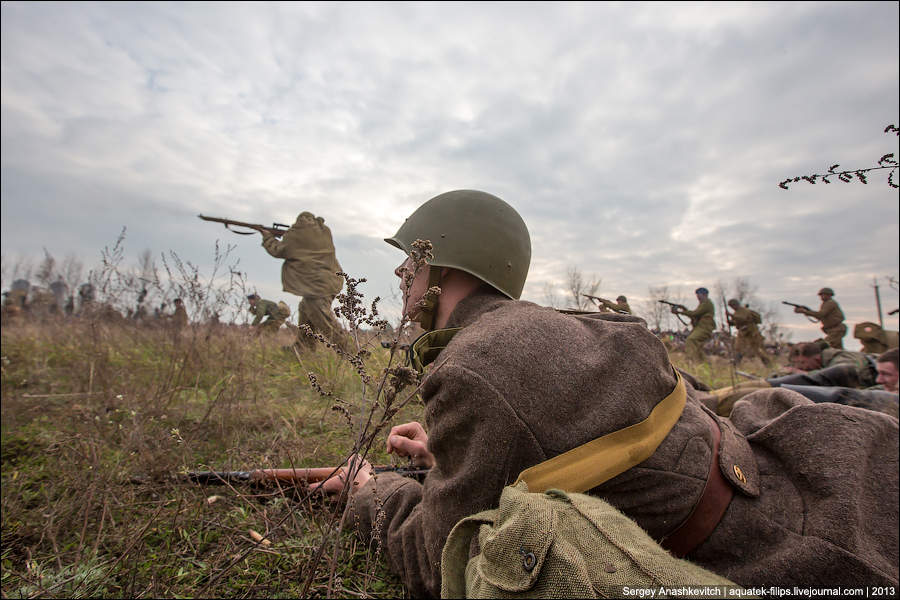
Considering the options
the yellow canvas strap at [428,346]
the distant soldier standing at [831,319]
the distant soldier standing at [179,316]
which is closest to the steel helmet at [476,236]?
the yellow canvas strap at [428,346]

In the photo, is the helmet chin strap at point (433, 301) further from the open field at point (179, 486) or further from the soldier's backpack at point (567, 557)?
the soldier's backpack at point (567, 557)

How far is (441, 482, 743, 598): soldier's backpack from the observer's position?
0.71 meters

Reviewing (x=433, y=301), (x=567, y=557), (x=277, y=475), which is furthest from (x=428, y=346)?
(x=277, y=475)

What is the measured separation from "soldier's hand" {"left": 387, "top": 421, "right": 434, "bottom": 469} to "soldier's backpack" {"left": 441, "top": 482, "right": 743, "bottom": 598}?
1337 mm

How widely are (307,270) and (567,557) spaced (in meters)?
8.01

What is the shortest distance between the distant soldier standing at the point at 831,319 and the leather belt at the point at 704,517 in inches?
579

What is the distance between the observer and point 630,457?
123 cm

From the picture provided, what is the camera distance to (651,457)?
1293 mm

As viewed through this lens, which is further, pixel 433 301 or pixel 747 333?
pixel 747 333

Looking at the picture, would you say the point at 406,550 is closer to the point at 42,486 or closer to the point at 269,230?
the point at 42,486

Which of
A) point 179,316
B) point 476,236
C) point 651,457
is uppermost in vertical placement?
point 476,236

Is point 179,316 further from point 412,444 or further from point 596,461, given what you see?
point 596,461

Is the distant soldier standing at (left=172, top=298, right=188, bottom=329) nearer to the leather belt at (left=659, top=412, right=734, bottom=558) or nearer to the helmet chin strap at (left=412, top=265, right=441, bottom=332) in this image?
the helmet chin strap at (left=412, top=265, right=441, bottom=332)

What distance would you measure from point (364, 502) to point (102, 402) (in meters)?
3.04
